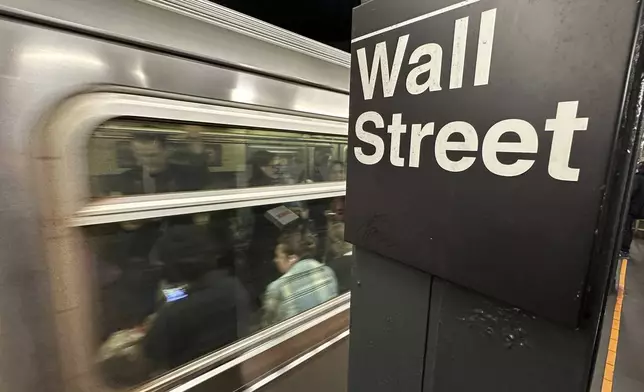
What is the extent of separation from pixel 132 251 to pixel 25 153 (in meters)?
0.41

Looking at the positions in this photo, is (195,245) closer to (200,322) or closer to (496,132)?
(200,322)

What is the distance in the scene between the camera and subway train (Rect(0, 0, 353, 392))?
0.75m

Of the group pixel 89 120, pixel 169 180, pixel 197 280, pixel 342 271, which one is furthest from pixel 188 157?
pixel 342 271

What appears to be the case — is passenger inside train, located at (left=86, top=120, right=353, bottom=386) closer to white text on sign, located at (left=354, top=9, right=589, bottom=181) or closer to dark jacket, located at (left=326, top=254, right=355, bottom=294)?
dark jacket, located at (left=326, top=254, right=355, bottom=294)

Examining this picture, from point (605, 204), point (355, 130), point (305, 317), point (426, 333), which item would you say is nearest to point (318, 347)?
point (305, 317)

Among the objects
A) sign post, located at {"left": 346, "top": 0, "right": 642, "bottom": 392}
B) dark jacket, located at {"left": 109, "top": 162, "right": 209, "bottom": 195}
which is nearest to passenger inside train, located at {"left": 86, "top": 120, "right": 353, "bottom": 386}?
dark jacket, located at {"left": 109, "top": 162, "right": 209, "bottom": 195}

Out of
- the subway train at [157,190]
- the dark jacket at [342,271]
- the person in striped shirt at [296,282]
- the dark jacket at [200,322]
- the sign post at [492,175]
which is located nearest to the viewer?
the sign post at [492,175]

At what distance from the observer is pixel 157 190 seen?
1.02m

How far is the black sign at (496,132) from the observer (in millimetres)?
359

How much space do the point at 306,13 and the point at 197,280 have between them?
1.72 m

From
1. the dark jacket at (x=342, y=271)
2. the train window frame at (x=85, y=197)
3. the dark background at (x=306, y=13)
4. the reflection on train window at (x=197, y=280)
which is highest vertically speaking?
the dark background at (x=306, y=13)

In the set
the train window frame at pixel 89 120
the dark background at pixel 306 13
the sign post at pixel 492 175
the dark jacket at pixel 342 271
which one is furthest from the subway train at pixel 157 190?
the dark background at pixel 306 13

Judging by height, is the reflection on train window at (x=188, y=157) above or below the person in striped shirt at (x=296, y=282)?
above

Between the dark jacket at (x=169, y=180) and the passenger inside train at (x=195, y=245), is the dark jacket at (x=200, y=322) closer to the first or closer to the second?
the passenger inside train at (x=195, y=245)
